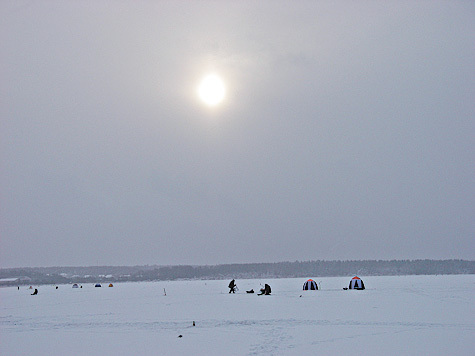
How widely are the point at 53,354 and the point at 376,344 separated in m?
9.86

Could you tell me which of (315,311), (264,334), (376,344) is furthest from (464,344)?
(315,311)

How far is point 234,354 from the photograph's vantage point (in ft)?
45.6

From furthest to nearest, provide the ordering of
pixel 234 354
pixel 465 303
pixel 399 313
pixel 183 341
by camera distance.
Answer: pixel 465 303 → pixel 399 313 → pixel 183 341 → pixel 234 354

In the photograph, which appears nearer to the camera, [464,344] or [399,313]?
[464,344]

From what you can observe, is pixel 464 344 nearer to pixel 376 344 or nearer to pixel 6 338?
pixel 376 344

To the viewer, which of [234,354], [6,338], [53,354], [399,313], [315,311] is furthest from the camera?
[315,311]

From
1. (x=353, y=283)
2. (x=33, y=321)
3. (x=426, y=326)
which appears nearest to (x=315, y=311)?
(x=426, y=326)

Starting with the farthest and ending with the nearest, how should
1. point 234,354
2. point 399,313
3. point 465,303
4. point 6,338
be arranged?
1. point 465,303
2. point 399,313
3. point 6,338
4. point 234,354

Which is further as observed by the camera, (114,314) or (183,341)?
(114,314)

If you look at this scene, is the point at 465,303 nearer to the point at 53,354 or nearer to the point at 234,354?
the point at 234,354

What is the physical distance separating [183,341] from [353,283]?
107ft

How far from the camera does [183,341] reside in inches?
654

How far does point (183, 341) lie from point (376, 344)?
20.6ft

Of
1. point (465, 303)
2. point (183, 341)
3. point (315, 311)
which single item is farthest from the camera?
point (465, 303)
